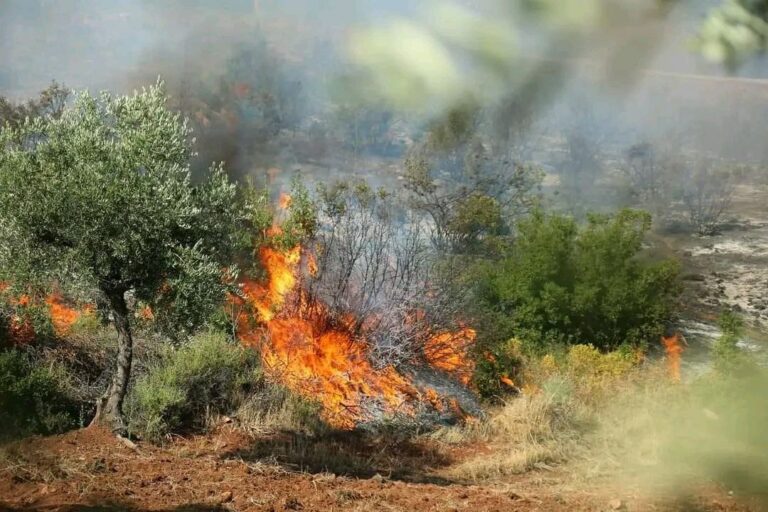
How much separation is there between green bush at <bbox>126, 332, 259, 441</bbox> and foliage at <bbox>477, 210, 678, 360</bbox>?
18.8 feet

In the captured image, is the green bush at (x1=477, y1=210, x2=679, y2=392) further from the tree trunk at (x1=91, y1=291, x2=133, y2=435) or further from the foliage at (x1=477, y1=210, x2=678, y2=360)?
the tree trunk at (x1=91, y1=291, x2=133, y2=435)

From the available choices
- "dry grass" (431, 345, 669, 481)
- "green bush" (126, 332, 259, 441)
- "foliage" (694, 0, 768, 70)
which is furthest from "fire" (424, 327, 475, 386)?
"foliage" (694, 0, 768, 70)

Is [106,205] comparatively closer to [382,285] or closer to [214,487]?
[214,487]

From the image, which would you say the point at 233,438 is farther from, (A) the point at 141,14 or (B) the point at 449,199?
(A) the point at 141,14

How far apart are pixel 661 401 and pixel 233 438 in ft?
20.9

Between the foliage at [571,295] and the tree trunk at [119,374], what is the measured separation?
836 cm

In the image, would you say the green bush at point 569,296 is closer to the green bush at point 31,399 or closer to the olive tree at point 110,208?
the green bush at point 31,399

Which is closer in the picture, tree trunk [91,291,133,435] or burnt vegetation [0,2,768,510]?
burnt vegetation [0,2,768,510]

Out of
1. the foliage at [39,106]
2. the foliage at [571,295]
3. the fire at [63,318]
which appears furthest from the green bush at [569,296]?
the foliage at [39,106]

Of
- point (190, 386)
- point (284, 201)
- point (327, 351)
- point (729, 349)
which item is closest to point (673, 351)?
point (729, 349)

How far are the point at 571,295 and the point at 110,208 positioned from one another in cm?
1106

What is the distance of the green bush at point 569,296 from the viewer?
16656 mm

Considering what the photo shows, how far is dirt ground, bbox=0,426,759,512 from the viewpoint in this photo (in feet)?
25.4

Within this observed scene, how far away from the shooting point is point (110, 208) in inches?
335
